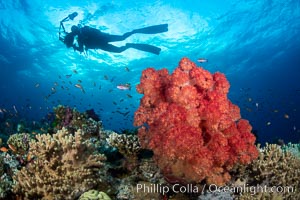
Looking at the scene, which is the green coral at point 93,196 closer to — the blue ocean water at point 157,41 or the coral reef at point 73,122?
the coral reef at point 73,122

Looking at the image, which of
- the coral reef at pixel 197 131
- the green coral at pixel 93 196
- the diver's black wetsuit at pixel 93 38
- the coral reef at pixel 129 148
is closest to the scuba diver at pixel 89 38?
the diver's black wetsuit at pixel 93 38

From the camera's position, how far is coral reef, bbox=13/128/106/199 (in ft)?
13.8

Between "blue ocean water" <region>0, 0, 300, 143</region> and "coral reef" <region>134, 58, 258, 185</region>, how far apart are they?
9.49 m

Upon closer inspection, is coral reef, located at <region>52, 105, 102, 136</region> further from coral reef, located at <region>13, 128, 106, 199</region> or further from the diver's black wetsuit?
the diver's black wetsuit

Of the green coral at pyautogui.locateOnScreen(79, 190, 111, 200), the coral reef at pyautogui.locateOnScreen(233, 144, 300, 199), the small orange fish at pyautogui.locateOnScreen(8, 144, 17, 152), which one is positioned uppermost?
the small orange fish at pyautogui.locateOnScreen(8, 144, 17, 152)

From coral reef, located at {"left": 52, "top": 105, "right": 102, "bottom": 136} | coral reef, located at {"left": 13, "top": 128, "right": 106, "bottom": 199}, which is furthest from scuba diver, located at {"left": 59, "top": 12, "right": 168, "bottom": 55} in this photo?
coral reef, located at {"left": 13, "top": 128, "right": 106, "bottom": 199}

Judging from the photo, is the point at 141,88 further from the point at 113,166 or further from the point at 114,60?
the point at 114,60

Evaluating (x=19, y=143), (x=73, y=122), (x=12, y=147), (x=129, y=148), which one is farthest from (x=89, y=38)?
(x=129, y=148)

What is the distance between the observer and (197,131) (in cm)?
474

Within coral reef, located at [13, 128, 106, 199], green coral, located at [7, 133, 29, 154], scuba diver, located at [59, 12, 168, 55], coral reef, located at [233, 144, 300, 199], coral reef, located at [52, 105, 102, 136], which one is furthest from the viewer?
scuba diver, located at [59, 12, 168, 55]

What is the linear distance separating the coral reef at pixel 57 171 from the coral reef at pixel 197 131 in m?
1.47

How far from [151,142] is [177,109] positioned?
97 cm

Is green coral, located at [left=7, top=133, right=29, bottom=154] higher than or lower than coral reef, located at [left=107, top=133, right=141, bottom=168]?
higher

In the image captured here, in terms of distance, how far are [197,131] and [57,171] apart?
107 inches
